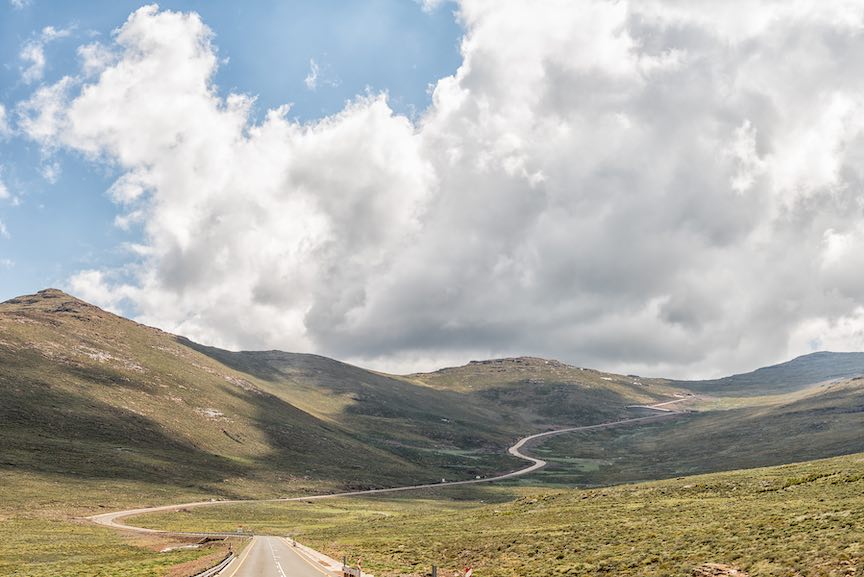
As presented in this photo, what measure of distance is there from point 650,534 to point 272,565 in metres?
28.2

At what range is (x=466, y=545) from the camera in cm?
5041

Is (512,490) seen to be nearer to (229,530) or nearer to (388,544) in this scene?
(229,530)

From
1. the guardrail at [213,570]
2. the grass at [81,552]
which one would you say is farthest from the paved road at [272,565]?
the grass at [81,552]

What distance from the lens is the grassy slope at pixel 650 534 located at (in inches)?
1169

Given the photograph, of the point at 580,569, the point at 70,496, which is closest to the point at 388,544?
the point at 580,569

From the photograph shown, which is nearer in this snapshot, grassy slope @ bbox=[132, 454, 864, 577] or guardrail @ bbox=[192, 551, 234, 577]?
grassy slope @ bbox=[132, 454, 864, 577]

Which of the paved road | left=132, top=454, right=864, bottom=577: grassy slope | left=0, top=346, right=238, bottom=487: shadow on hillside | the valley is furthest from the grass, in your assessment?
left=0, top=346, right=238, bottom=487: shadow on hillside

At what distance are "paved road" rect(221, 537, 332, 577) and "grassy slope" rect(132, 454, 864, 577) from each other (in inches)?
188

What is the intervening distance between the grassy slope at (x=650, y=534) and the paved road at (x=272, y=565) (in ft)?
15.7

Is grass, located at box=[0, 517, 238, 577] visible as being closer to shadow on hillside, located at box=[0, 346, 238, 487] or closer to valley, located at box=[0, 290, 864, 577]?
valley, located at box=[0, 290, 864, 577]

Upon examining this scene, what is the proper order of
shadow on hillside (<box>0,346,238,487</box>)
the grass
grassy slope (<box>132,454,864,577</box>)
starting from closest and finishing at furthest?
grassy slope (<box>132,454,864,577</box>)
the grass
shadow on hillside (<box>0,346,238,487</box>)

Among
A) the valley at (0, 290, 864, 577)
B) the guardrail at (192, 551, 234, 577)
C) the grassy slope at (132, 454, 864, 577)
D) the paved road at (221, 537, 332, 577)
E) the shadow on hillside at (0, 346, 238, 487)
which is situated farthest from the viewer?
the shadow on hillside at (0, 346, 238, 487)

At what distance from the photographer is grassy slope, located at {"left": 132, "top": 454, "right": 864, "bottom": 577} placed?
97.5 ft

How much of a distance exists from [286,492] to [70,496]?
188 feet
